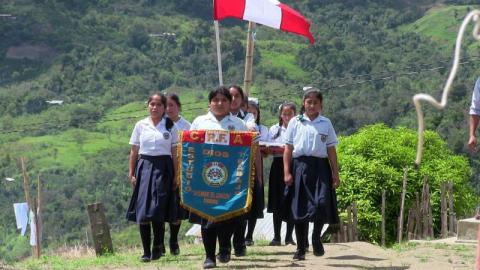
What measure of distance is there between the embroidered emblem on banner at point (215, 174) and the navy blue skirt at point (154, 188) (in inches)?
36.9

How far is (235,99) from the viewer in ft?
33.0

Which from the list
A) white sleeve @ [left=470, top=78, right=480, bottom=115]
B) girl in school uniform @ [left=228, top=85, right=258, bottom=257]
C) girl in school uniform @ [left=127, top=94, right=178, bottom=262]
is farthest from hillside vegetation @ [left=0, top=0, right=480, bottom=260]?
white sleeve @ [left=470, top=78, right=480, bottom=115]

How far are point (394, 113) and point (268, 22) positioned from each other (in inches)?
1254

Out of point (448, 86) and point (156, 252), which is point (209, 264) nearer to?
point (156, 252)

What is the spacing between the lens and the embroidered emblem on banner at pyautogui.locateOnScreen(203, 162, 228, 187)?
29.2 ft

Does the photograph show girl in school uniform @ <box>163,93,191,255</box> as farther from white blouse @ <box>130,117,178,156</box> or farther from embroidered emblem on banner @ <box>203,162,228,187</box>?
embroidered emblem on banner @ <box>203,162,228,187</box>

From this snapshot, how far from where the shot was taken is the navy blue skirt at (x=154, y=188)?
9.78 m

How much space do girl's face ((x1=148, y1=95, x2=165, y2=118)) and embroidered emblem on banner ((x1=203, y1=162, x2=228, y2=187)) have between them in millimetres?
1121

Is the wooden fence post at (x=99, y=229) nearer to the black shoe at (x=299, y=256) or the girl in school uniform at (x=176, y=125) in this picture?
the girl in school uniform at (x=176, y=125)

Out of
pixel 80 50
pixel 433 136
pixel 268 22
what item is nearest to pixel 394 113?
pixel 433 136

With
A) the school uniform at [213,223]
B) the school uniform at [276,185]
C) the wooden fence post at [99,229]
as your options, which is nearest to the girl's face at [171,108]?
the school uniform at [276,185]

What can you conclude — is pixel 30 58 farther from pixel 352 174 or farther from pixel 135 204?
pixel 135 204

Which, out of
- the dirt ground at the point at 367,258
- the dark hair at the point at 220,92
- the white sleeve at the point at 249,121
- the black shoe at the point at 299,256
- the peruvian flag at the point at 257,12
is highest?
the peruvian flag at the point at 257,12

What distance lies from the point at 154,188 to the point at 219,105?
1.26m
